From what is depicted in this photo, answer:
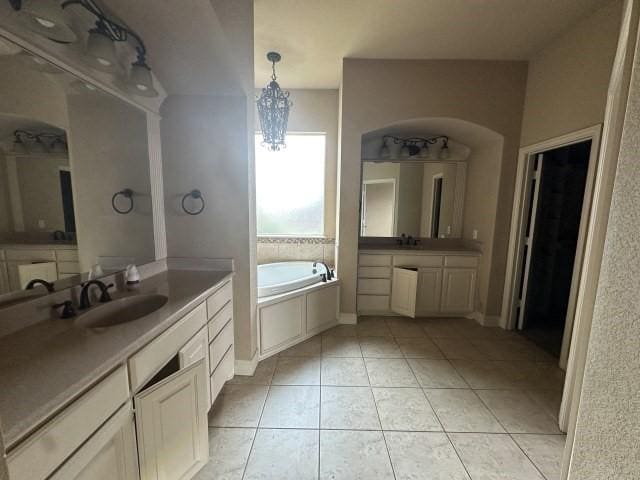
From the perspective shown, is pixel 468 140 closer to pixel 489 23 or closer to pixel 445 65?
pixel 445 65

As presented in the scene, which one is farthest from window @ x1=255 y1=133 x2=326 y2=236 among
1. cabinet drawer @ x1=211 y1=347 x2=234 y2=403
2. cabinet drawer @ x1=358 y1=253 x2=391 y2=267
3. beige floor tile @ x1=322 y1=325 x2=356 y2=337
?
cabinet drawer @ x1=211 y1=347 x2=234 y2=403

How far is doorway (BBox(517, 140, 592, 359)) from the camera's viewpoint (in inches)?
111

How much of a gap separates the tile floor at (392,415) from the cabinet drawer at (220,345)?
1.17ft

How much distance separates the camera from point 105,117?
1562mm

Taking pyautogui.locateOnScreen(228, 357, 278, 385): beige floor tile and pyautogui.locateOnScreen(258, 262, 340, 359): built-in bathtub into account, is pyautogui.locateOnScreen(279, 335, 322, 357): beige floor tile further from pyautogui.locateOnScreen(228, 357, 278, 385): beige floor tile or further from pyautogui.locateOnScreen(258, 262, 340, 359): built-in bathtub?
pyautogui.locateOnScreen(228, 357, 278, 385): beige floor tile

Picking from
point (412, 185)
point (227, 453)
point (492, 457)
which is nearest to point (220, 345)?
point (227, 453)

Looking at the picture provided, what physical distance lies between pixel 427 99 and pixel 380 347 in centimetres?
272

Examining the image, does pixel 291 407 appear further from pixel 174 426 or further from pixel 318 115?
pixel 318 115

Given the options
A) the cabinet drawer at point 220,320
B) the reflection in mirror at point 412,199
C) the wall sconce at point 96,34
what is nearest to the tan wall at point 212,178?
the cabinet drawer at point 220,320

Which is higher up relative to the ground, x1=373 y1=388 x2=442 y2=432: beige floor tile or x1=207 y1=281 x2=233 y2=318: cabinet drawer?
x1=207 y1=281 x2=233 y2=318: cabinet drawer

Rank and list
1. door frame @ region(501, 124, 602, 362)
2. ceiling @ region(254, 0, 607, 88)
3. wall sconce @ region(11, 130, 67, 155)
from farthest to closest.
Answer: door frame @ region(501, 124, 602, 362) < ceiling @ region(254, 0, 607, 88) < wall sconce @ region(11, 130, 67, 155)

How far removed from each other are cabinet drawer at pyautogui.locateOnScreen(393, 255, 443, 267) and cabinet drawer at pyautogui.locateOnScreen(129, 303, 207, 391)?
2.37 meters

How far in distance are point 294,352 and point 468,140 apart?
328 cm

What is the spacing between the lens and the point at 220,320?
183cm
